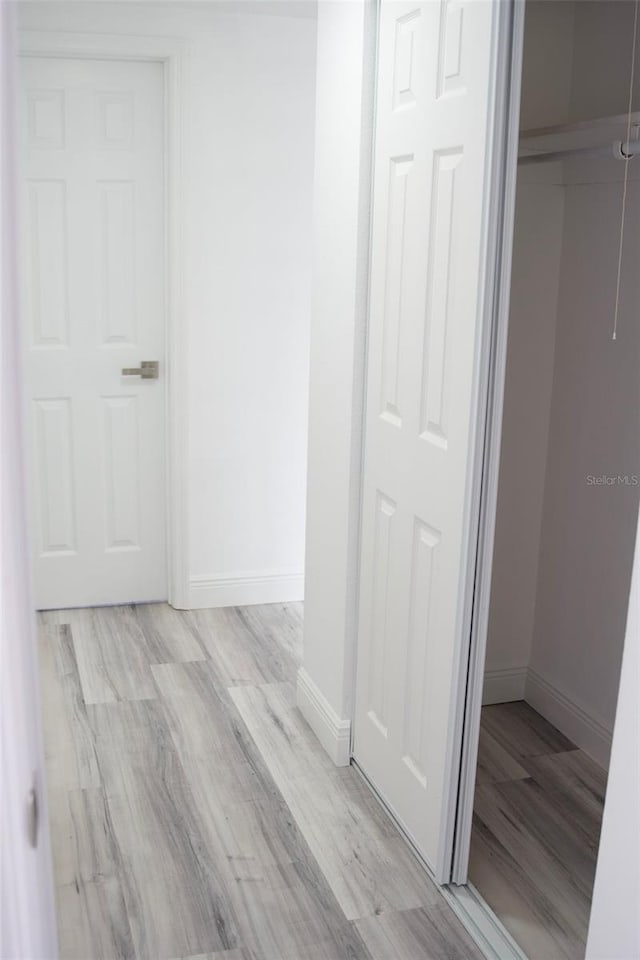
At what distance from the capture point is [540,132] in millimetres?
2574

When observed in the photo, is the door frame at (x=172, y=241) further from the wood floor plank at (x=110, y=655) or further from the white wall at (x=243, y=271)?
the wood floor plank at (x=110, y=655)

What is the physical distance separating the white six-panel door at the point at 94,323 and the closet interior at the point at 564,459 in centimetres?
151

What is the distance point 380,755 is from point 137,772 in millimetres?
706

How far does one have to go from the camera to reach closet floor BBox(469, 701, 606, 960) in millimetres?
2221

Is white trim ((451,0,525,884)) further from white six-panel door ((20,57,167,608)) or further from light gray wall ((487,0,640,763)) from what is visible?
white six-panel door ((20,57,167,608))

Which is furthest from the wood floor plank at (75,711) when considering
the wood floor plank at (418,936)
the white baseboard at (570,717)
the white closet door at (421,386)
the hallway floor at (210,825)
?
the white baseboard at (570,717)

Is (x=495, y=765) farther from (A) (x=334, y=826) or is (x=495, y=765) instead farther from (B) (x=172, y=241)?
(B) (x=172, y=241)

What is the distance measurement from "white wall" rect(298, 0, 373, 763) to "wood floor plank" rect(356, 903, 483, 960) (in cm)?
68

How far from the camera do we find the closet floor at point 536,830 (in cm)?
222

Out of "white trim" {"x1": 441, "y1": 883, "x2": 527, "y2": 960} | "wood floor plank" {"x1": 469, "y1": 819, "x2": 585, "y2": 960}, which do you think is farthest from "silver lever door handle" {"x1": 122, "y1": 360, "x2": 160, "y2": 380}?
"white trim" {"x1": 441, "y1": 883, "x2": 527, "y2": 960}

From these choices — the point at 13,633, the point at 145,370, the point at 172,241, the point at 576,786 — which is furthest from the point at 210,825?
the point at 172,241

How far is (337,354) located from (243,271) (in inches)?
47.2

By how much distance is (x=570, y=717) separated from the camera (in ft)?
10.0
